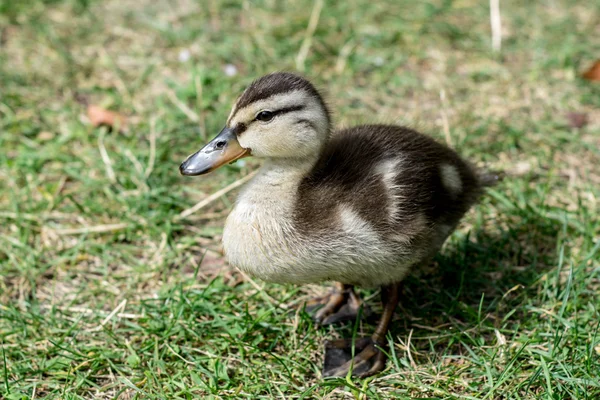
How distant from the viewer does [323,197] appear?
9.42ft

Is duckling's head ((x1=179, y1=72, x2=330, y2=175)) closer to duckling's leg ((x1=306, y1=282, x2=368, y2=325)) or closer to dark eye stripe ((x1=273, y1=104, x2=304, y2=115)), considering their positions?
dark eye stripe ((x1=273, y1=104, x2=304, y2=115))

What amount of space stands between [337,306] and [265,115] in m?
1.05

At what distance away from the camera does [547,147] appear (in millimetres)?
4414

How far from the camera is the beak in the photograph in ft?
9.61

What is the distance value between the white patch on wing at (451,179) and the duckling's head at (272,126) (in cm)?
56

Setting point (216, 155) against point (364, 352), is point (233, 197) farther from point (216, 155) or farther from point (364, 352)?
point (364, 352)

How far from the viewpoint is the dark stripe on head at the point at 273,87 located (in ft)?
9.41

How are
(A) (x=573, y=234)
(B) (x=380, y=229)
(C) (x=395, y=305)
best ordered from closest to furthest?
(B) (x=380, y=229) → (C) (x=395, y=305) → (A) (x=573, y=234)

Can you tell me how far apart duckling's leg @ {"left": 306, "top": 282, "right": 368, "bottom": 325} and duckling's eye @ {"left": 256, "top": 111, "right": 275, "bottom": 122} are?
969mm

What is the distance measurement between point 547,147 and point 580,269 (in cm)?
131

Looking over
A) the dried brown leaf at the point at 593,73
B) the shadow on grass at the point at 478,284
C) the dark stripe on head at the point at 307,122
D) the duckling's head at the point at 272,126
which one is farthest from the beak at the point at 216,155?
the dried brown leaf at the point at 593,73

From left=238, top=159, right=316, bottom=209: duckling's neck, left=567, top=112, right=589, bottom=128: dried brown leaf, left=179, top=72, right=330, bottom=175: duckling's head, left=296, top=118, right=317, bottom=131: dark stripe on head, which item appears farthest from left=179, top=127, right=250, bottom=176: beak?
left=567, top=112, right=589, bottom=128: dried brown leaf

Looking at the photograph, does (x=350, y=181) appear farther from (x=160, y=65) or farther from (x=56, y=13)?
(x=56, y=13)

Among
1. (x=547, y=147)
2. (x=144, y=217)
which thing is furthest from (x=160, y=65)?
(x=547, y=147)
